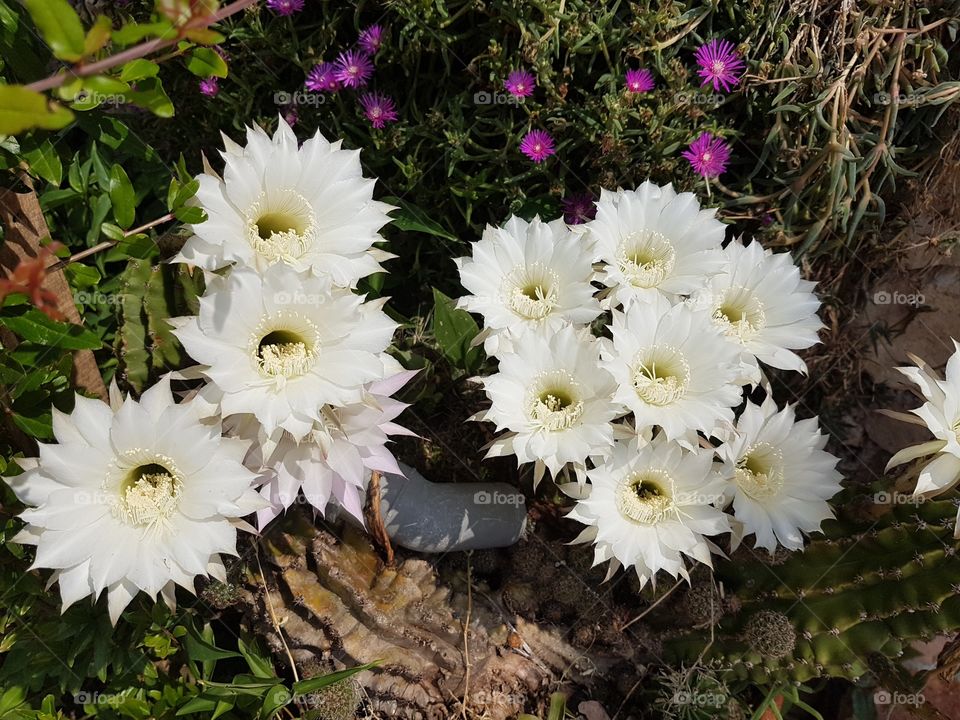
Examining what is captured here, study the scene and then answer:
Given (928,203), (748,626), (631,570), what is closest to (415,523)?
(631,570)

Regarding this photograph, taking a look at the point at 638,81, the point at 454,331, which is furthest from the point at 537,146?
the point at 454,331

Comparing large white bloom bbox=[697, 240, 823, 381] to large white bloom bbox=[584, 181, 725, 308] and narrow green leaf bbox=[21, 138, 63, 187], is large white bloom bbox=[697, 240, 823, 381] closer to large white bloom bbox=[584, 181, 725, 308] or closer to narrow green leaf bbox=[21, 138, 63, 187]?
large white bloom bbox=[584, 181, 725, 308]

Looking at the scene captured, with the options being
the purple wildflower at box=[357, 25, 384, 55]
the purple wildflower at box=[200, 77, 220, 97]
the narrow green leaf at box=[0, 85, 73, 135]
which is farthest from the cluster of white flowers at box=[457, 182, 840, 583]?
the purple wildflower at box=[200, 77, 220, 97]

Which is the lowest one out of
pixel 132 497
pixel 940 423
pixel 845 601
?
pixel 845 601

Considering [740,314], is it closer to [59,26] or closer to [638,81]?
[638,81]

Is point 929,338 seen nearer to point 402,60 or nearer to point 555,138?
point 555,138

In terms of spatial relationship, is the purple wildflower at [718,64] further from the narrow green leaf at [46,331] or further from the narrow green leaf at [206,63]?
the narrow green leaf at [46,331]
